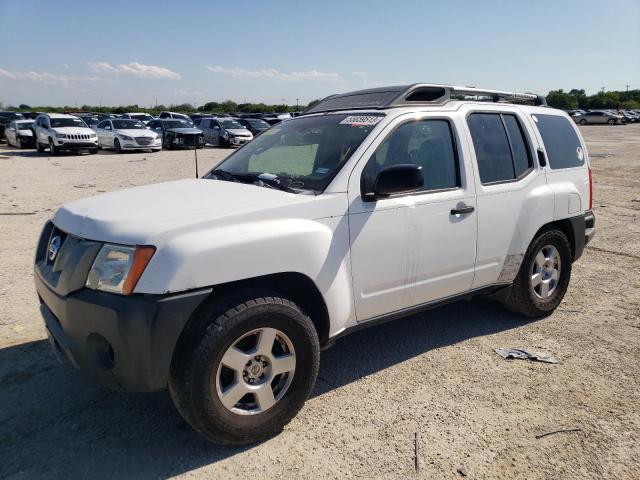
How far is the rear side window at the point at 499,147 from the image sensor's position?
393cm

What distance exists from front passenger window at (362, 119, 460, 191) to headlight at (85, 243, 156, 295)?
1609mm

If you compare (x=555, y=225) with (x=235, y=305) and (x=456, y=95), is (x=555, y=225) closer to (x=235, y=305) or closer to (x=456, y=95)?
(x=456, y=95)

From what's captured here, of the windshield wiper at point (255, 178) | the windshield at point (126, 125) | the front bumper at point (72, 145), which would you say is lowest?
the front bumper at point (72, 145)

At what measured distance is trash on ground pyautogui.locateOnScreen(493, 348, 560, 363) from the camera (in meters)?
3.81

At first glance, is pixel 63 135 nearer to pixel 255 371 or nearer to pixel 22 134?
pixel 22 134

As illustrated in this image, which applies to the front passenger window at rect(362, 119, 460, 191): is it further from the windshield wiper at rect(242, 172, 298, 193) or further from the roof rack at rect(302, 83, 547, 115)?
the windshield wiper at rect(242, 172, 298, 193)

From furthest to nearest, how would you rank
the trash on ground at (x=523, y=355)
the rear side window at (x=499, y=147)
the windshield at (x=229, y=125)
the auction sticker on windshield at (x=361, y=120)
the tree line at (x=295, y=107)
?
the tree line at (x=295, y=107), the windshield at (x=229, y=125), the rear side window at (x=499, y=147), the trash on ground at (x=523, y=355), the auction sticker on windshield at (x=361, y=120)

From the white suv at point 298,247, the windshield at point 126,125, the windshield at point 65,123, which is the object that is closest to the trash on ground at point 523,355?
the white suv at point 298,247

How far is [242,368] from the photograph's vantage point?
8.85ft

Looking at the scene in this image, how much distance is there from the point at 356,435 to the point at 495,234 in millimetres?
1959

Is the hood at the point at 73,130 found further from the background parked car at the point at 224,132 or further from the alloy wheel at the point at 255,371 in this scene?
the alloy wheel at the point at 255,371

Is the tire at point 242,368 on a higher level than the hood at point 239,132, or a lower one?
lower

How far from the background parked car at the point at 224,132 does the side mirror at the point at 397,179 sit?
2342cm

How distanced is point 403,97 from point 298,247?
1563mm
